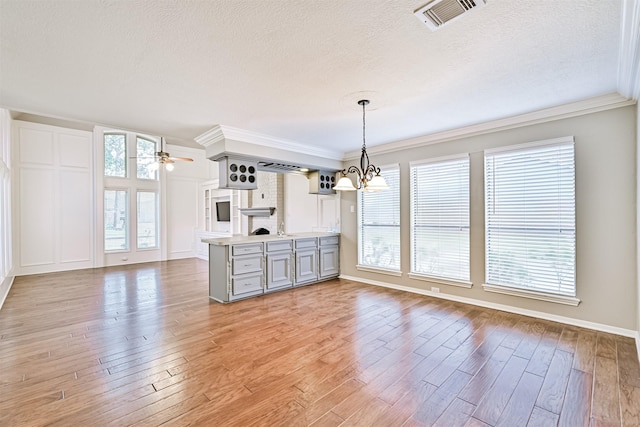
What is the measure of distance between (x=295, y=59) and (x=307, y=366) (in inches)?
103

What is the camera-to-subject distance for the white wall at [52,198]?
6.40 meters

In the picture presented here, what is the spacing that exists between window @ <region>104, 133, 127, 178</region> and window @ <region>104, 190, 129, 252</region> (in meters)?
0.53

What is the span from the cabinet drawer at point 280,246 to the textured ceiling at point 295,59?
2.16 m

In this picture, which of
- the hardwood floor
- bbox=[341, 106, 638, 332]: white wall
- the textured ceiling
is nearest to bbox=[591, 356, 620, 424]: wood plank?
the hardwood floor

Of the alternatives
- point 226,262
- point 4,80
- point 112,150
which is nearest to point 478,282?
point 226,262

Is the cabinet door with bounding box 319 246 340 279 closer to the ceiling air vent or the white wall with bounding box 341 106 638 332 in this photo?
the white wall with bounding box 341 106 638 332

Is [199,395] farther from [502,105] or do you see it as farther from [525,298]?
[502,105]

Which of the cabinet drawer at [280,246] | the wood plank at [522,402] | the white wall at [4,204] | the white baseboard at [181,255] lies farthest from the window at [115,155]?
the wood plank at [522,402]

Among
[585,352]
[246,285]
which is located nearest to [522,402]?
[585,352]

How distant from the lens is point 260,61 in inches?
94.6

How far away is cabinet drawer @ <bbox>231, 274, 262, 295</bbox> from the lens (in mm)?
4516

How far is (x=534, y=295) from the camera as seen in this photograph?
372cm

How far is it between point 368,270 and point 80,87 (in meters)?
4.84

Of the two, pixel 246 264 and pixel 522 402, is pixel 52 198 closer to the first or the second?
pixel 246 264
